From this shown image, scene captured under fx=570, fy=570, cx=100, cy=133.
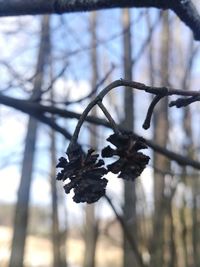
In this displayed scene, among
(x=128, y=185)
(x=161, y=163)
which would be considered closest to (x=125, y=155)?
(x=128, y=185)

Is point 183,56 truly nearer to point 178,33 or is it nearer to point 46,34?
point 178,33

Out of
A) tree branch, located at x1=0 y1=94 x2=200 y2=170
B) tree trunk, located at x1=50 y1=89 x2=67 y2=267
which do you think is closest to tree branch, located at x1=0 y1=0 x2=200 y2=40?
tree branch, located at x1=0 y1=94 x2=200 y2=170

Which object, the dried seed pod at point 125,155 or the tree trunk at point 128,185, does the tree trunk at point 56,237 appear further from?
the dried seed pod at point 125,155

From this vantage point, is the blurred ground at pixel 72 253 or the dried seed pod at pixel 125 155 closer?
the dried seed pod at pixel 125 155

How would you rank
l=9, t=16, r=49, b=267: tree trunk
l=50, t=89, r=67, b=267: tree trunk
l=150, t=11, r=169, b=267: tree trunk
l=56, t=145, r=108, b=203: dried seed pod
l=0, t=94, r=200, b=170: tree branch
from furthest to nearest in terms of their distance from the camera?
1. l=50, t=89, r=67, b=267: tree trunk
2. l=150, t=11, r=169, b=267: tree trunk
3. l=9, t=16, r=49, b=267: tree trunk
4. l=0, t=94, r=200, b=170: tree branch
5. l=56, t=145, r=108, b=203: dried seed pod

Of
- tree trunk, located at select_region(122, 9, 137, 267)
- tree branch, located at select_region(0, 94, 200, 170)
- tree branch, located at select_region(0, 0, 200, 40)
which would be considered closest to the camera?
tree branch, located at select_region(0, 0, 200, 40)

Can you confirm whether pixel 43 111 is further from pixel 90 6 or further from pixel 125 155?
pixel 125 155

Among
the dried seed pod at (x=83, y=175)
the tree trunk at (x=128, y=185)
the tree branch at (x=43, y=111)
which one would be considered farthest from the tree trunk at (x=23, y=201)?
the dried seed pod at (x=83, y=175)

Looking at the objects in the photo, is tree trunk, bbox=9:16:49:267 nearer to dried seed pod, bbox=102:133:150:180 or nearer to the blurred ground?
dried seed pod, bbox=102:133:150:180

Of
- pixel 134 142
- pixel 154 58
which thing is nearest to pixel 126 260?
pixel 154 58
